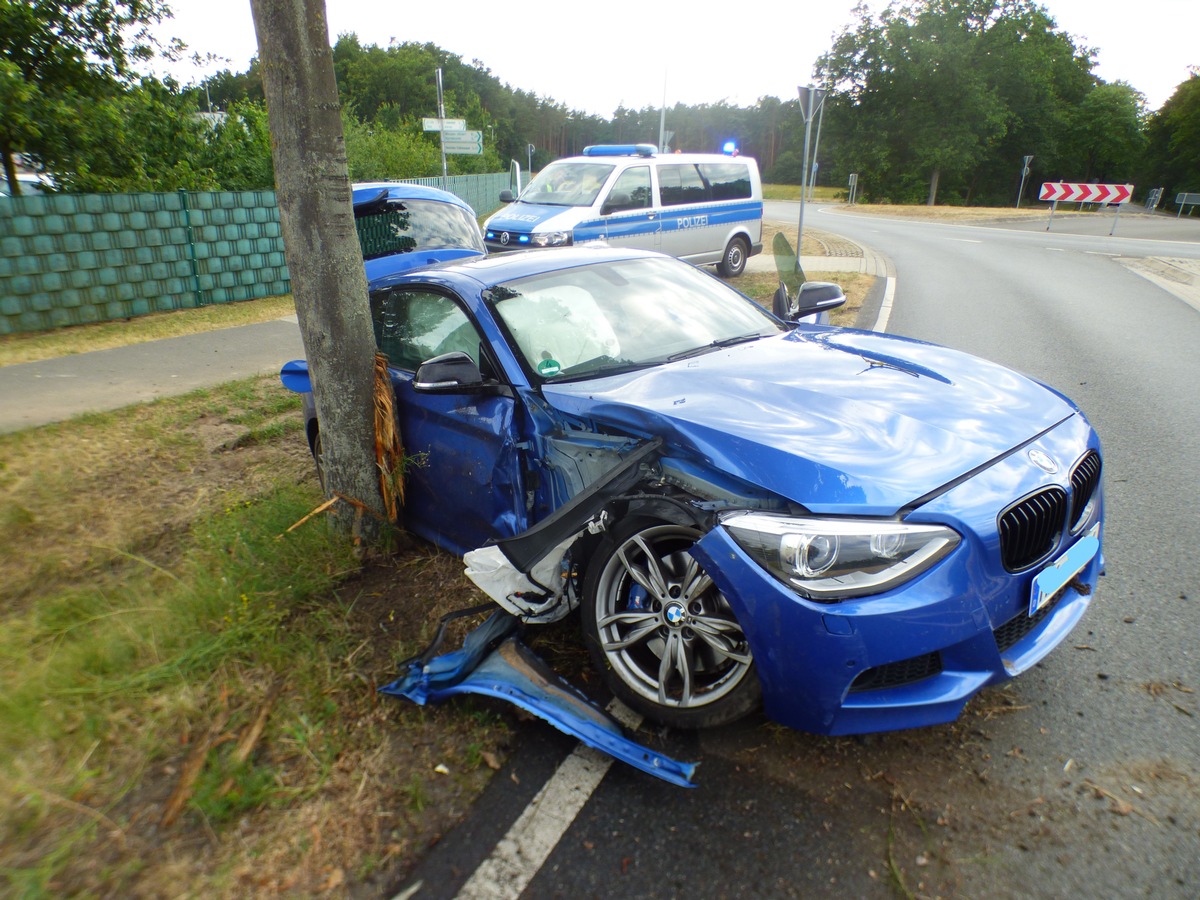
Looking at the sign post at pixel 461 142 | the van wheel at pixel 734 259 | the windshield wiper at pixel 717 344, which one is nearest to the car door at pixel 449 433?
the windshield wiper at pixel 717 344

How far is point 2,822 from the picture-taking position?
229cm

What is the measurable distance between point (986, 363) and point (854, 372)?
2.30ft

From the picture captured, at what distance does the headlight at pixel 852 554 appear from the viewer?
2.27 meters

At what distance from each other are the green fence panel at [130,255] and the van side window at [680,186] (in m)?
6.21

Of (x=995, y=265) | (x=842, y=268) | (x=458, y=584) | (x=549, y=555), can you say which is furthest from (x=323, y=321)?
(x=995, y=265)

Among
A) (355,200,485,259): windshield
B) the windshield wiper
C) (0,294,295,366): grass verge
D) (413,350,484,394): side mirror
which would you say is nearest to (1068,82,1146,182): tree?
(355,200,485,259): windshield

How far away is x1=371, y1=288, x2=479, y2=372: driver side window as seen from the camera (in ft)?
12.1

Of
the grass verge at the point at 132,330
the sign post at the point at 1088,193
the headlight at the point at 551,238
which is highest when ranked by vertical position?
the headlight at the point at 551,238

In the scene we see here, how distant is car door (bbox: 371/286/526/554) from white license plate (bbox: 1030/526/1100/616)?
1.88m

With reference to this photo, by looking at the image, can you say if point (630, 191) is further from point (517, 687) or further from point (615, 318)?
point (517, 687)

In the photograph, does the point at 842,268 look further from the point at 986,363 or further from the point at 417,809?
the point at 417,809

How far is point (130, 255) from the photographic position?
1112cm

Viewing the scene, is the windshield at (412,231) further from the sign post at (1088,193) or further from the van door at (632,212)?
the sign post at (1088,193)

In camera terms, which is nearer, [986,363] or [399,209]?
[986,363]
